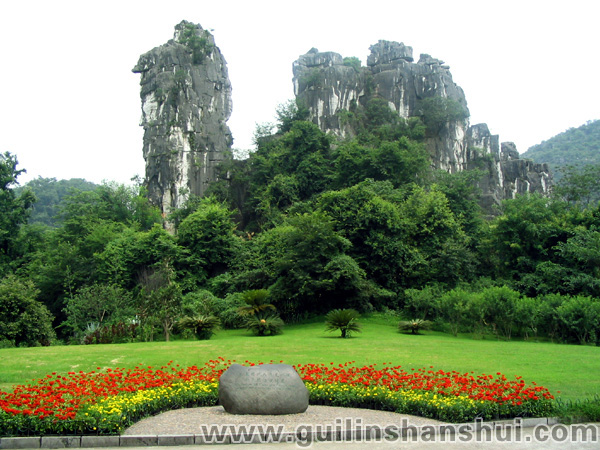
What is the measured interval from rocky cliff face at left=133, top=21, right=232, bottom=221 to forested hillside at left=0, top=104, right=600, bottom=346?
20.5ft

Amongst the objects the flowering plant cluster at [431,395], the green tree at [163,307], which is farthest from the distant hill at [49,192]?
the flowering plant cluster at [431,395]

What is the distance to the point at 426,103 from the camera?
58812mm

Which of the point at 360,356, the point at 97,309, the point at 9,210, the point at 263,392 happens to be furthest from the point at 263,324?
the point at 9,210

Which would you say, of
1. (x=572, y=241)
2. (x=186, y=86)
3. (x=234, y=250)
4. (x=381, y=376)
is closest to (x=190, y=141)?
(x=186, y=86)

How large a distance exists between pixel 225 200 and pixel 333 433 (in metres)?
41.6

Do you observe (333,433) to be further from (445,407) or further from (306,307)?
(306,307)

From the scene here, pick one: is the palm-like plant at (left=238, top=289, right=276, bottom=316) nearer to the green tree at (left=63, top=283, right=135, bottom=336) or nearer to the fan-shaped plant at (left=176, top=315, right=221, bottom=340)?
the fan-shaped plant at (left=176, top=315, right=221, bottom=340)

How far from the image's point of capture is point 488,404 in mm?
8875

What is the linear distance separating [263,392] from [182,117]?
1831 inches

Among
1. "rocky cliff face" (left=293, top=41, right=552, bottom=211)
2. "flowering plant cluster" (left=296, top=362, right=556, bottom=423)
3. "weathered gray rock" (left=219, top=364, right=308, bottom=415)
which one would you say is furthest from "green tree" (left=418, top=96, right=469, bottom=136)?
"weathered gray rock" (left=219, top=364, right=308, bottom=415)

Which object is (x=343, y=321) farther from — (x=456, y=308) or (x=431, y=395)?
(x=431, y=395)

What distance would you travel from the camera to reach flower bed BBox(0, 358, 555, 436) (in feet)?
25.6

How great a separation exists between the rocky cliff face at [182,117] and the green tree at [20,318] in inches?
1117

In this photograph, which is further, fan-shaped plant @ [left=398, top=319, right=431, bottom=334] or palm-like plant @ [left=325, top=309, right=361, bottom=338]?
fan-shaped plant @ [left=398, top=319, right=431, bottom=334]
